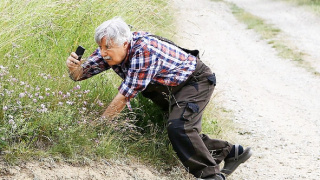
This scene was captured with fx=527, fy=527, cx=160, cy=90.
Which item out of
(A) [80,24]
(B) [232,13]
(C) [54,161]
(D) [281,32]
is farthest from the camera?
(B) [232,13]

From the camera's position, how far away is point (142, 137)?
4.34m

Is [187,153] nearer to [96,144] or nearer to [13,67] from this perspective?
[96,144]

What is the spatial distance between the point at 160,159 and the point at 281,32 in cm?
1010

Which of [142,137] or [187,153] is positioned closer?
[187,153]

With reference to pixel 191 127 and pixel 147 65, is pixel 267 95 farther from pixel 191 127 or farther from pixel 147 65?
pixel 147 65

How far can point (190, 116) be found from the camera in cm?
391

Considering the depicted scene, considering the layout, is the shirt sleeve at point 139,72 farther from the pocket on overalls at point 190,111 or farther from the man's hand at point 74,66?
the man's hand at point 74,66

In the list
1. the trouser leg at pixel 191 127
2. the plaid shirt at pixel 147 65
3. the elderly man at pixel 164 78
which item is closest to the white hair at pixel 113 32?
the elderly man at pixel 164 78

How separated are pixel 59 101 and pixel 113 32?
26.7 inches

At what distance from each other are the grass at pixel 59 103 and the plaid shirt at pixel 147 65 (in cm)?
25

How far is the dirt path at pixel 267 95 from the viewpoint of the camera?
16.8ft

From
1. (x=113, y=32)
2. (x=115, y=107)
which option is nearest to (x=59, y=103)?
(x=115, y=107)

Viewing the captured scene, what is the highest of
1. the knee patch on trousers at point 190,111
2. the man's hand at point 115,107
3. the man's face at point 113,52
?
the man's face at point 113,52

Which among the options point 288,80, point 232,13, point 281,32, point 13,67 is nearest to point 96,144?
point 13,67
